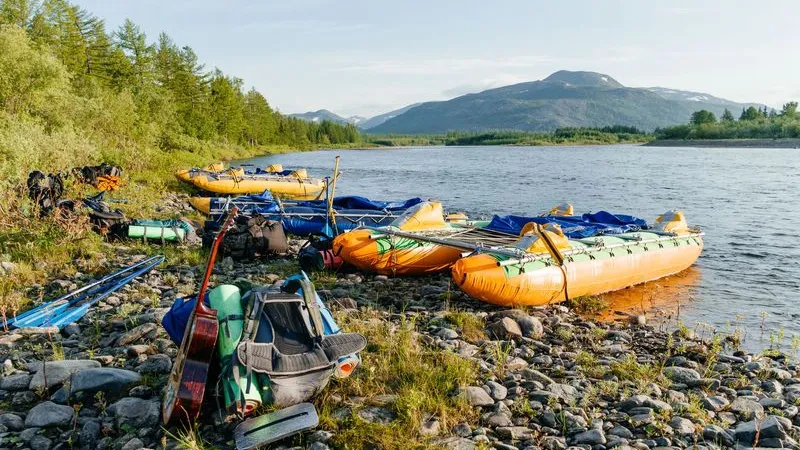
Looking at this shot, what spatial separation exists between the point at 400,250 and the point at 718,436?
23.4 ft

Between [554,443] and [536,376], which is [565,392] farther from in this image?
[554,443]

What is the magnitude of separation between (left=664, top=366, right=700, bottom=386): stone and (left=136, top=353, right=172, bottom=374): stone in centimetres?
607

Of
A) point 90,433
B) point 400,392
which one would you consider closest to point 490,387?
point 400,392

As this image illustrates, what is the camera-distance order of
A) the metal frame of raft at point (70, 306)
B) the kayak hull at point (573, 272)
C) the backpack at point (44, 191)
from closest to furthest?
the metal frame of raft at point (70, 306) < the kayak hull at point (573, 272) < the backpack at point (44, 191)

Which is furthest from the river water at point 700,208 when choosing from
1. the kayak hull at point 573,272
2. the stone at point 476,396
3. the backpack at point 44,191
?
the backpack at point 44,191

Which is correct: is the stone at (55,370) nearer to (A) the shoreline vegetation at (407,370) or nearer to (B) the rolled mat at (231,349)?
(A) the shoreline vegetation at (407,370)

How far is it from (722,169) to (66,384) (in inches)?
1939

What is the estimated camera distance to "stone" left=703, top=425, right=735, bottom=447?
529cm

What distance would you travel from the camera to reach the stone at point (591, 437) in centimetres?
511

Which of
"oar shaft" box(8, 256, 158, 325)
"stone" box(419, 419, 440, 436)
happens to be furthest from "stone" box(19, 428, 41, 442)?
"stone" box(419, 419, 440, 436)

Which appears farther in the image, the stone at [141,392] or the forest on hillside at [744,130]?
the forest on hillside at [744,130]

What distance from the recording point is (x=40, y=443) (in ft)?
15.3

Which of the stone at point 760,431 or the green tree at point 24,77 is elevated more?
the green tree at point 24,77

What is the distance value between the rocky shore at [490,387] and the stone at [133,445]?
0.04 feet
